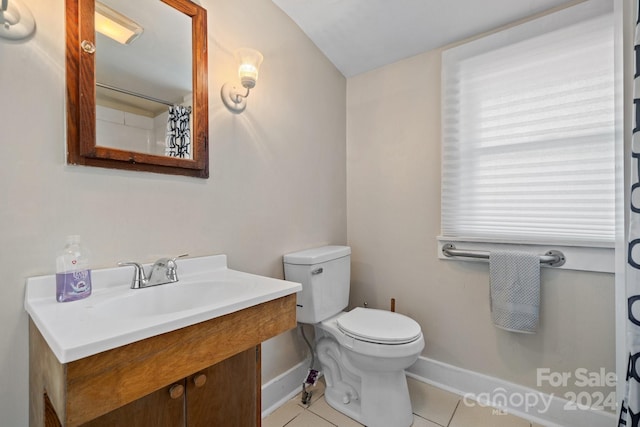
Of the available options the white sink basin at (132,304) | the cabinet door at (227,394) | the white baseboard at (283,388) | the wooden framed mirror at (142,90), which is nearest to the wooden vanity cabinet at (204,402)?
the cabinet door at (227,394)

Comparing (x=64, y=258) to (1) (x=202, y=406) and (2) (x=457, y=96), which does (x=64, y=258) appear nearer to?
(1) (x=202, y=406)

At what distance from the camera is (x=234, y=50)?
4.62 ft

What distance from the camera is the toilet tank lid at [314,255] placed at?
1.57 m

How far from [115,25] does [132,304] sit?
101 centimetres

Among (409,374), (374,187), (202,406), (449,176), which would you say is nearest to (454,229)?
(449,176)

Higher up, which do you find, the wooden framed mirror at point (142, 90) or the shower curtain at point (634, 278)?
the wooden framed mirror at point (142, 90)

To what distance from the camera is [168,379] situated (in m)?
0.71

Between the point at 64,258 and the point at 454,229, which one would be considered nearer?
the point at 64,258

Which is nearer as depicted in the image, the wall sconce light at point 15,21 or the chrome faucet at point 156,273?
the wall sconce light at point 15,21

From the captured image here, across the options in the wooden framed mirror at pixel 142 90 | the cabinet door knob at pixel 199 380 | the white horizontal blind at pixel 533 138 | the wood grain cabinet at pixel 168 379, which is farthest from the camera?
the white horizontal blind at pixel 533 138

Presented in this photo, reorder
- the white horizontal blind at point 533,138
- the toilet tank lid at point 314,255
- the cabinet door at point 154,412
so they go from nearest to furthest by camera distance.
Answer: the cabinet door at point 154,412 < the white horizontal blind at point 533,138 < the toilet tank lid at point 314,255

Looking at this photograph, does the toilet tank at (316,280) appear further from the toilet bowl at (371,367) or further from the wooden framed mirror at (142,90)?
the wooden framed mirror at (142,90)

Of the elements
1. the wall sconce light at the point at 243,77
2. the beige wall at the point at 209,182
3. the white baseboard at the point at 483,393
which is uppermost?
the wall sconce light at the point at 243,77

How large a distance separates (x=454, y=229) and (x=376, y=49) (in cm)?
126
